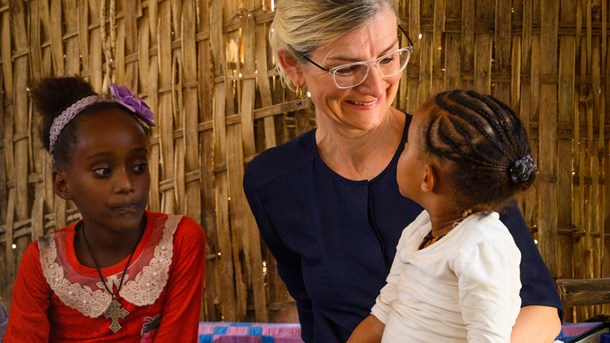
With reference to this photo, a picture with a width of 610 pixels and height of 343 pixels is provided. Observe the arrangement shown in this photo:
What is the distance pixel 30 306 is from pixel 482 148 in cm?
134

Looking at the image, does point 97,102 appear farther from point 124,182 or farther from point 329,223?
point 329,223

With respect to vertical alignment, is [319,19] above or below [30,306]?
above

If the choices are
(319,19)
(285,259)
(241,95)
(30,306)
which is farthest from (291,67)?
(30,306)

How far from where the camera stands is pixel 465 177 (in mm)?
1392

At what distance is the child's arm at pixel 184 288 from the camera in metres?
2.10

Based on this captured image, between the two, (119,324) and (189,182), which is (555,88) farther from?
(119,324)

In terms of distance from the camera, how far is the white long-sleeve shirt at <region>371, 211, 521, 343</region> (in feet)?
4.17

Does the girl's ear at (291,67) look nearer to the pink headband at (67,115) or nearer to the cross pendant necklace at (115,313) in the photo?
the pink headband at (67,115)

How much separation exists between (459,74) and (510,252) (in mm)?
1285

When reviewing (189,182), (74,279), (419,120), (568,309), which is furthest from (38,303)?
(568,309)

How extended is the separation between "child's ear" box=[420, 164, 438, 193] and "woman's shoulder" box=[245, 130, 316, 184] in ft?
1.72

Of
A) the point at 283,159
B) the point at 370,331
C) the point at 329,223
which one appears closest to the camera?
the point at 370,331

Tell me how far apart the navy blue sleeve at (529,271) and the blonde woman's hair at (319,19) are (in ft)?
1.66

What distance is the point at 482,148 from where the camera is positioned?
4.49 ft
